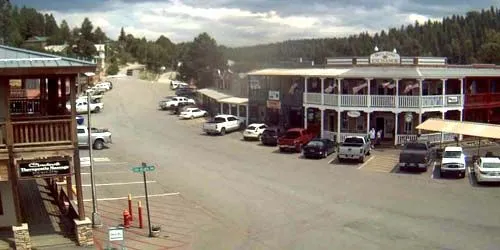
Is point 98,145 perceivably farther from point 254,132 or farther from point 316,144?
point 316,144

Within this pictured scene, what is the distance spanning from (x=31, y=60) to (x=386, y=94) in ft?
111

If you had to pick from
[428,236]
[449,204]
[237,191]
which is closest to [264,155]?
[237,191]

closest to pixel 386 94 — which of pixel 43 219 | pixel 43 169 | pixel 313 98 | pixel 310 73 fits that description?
pixel 313 98

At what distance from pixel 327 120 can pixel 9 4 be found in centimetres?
10481

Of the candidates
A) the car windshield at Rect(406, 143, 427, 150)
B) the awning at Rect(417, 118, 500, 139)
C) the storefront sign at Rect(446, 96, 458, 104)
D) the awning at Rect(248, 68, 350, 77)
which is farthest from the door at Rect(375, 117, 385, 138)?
the car windshield at Rect(406, 143, 427, 150)

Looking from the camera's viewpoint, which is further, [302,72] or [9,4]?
[9,4]

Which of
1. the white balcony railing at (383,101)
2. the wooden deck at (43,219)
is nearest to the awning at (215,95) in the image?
the white balcony railing at (383,101)

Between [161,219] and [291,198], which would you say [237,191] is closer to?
[291,198]

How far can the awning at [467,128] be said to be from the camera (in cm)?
3669

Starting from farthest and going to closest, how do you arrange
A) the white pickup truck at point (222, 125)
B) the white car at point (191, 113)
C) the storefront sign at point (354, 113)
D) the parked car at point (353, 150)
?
the white car at point (191, 113)
the white pickup truck at point (222, 125)
the storefront sign at point (354, 113)
the parked car at point (353, 150)

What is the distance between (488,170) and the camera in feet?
104

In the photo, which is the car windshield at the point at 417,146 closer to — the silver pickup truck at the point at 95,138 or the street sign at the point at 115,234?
the silver pickup truck at the point at 95,138

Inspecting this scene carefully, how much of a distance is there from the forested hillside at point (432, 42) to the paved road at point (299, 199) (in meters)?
68.3

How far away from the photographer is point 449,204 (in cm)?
2773
